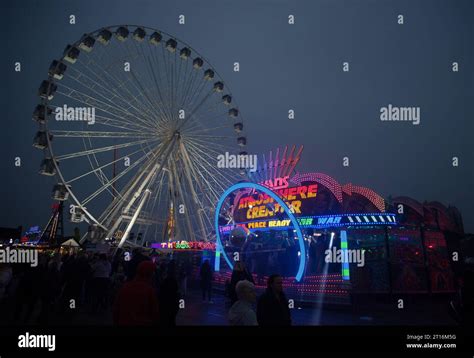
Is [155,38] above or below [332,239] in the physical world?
above

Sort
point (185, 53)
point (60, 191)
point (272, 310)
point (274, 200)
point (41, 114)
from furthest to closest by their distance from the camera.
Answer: point (185, 53) < point (60, 191) < point (41, 114) < point (274, 200) < point (272, 310)

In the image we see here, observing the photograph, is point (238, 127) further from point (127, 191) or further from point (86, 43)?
point (86, 43)

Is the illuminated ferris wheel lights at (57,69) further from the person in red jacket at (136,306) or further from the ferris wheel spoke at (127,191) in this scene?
Answer: the person in red jacket at (136,306)

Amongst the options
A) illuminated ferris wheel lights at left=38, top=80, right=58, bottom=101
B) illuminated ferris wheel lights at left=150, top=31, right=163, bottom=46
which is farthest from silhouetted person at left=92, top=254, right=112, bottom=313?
illuminated ferris wheel lights at left=150, top=31, right=163, bottom=46

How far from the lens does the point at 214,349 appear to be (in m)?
4.14

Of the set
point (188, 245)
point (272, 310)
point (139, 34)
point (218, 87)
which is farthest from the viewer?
point (188, 245)

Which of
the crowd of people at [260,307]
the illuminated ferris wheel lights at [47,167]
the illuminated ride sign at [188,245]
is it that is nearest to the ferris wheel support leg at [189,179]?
the illuminated ride sign at [188,245]

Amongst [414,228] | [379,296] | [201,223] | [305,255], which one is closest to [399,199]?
[414,228]

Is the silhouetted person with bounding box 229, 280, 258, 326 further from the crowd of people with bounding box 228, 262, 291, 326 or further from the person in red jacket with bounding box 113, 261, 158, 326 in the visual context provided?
the person in red jacket with bounding box 113, 261, 158, 326

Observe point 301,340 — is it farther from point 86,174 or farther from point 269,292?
point 86,174

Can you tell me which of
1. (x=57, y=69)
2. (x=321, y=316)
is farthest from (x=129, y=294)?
(x=57, y=69)

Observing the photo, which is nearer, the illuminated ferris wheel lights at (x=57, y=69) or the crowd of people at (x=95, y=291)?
the crowd of people at (x=95, y=291)

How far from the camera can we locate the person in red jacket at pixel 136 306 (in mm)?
4160

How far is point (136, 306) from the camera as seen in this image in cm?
418
